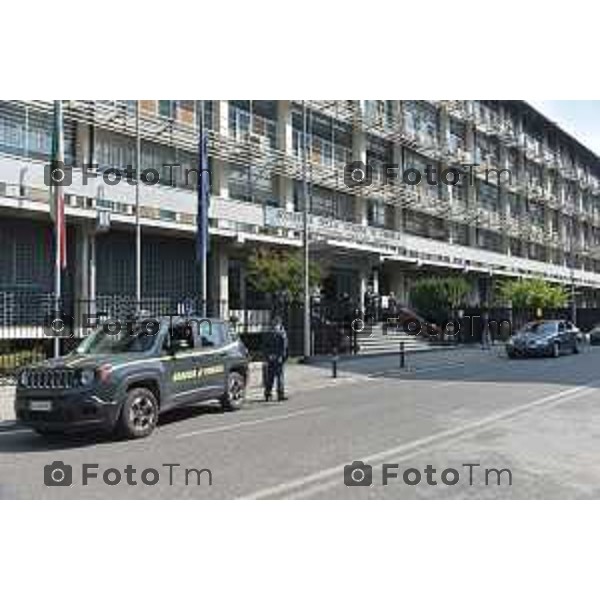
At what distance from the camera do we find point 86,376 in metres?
10.3

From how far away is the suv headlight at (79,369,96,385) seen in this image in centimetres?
1029

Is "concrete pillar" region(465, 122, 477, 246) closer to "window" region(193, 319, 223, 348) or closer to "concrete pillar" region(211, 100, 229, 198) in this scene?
"concrete pillar" region(211, 100, 229, 198)

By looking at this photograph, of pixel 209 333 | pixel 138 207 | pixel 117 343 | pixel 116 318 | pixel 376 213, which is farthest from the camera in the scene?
pixel 376 213

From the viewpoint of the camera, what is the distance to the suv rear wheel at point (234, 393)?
44.6 ft

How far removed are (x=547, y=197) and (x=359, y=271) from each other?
3266 cm

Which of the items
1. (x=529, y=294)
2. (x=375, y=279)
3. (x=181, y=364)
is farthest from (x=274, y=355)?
(x=529, y=294)

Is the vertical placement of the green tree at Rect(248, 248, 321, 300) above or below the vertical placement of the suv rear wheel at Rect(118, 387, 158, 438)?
above

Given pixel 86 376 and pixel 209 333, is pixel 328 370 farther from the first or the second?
pixel 86 376

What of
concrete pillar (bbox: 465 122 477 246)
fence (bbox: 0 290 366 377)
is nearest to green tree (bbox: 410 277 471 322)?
fence (bbox: 0 290 366 377)

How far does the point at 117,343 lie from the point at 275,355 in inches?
164

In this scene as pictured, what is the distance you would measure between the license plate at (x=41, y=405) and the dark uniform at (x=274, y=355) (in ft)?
18.5

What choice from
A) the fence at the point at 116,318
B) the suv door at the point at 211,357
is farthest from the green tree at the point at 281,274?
the suv door at the point at 211,357

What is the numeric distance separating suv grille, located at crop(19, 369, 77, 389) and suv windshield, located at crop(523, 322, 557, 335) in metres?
22.1
